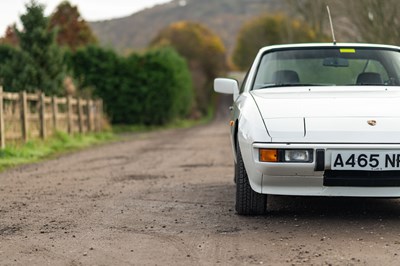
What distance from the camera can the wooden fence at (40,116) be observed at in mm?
14430

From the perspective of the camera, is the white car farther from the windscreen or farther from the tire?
the windscreen

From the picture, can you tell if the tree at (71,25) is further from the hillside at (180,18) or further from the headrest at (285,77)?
the hillside at (180,18)

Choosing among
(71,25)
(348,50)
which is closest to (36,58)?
(348,50)

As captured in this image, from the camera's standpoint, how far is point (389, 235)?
4.61 meters

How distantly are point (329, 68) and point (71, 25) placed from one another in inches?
1883

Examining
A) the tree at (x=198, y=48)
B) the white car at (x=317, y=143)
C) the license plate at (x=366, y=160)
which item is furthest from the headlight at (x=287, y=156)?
the tree at (x=198, y=48)

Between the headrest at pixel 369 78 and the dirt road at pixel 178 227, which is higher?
the headrest at pixel 369 78

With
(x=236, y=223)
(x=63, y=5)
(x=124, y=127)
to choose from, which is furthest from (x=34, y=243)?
(x=63, y=5)

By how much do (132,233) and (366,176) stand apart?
5.73 ft

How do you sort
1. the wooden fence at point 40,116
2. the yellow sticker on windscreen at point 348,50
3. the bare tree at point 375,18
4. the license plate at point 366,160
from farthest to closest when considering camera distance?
the bare tree at point 375,18 → the wooden fence at point 40,116 → the yellow sticker on windscreen at point 348,50 → the license plate at point 366,160

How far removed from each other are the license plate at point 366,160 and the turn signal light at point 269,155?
1.34ft

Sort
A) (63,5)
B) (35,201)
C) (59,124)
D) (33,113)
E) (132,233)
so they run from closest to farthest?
(132,233) < (35,201) < (33,113) < (59,124) < (63,5)

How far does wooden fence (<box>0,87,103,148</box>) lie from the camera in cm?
1443

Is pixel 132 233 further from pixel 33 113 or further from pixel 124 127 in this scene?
pixel 124 127
